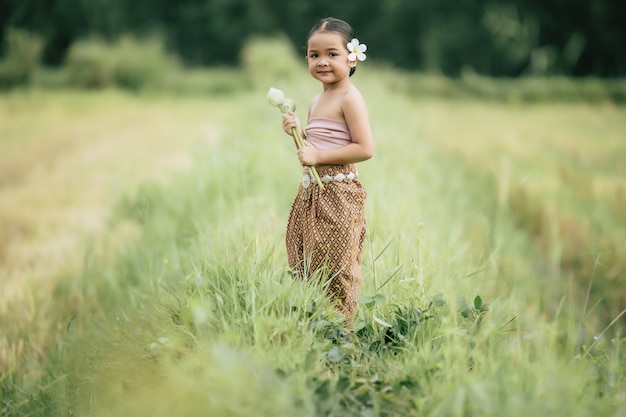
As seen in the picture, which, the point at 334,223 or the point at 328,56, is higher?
the point at 328,56

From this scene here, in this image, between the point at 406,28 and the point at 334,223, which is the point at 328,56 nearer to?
the point at 334,223

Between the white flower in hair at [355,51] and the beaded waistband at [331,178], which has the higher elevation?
the white flower in hair at [355,51]

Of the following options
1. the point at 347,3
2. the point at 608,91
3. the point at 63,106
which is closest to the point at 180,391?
the point at 63,106

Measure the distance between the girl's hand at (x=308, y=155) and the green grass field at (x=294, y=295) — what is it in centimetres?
35

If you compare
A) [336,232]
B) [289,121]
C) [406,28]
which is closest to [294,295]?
[336,232]

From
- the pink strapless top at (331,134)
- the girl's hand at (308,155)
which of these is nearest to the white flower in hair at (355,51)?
the pink strapless top at (331,134)

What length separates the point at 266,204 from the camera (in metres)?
3.42

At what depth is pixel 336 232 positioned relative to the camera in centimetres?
213

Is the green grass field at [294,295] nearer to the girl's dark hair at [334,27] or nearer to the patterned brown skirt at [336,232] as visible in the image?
the patterned brown skirt at [336,232]

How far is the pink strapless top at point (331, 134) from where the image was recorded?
2.16 metres

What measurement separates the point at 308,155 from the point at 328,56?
363mm

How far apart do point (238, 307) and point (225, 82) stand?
22.5m

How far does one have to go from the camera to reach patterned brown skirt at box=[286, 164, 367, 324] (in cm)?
213

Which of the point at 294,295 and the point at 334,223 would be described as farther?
the point at 334,223
